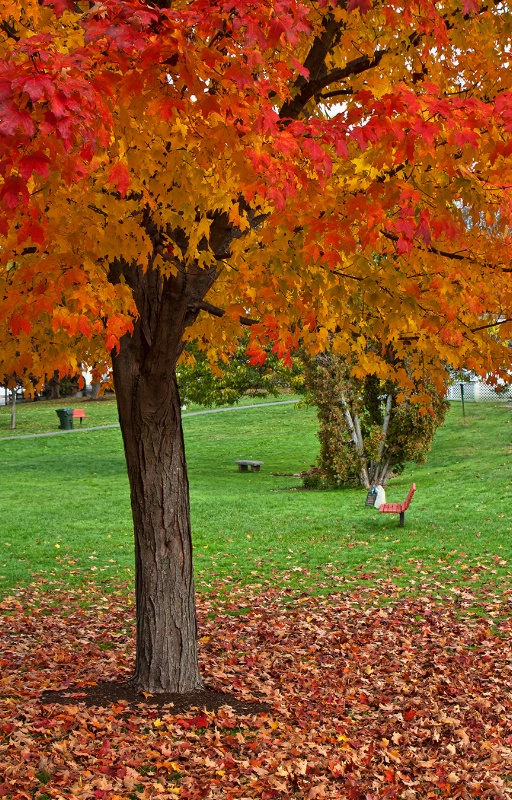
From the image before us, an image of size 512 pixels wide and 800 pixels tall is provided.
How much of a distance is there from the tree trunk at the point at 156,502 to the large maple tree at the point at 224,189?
0.05 feet

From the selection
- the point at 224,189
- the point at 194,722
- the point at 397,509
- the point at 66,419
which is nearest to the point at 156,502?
the point at 194,722

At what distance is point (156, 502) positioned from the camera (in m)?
6.77

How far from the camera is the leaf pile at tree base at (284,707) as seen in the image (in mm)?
5281

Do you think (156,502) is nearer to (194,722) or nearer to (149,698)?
(149,698)

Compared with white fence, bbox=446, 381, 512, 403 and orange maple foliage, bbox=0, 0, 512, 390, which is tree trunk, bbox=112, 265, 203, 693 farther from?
white fence, bbox=446, 381, 512, 403

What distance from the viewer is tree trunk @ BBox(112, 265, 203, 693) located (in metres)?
6.63

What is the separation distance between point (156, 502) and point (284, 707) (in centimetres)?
186

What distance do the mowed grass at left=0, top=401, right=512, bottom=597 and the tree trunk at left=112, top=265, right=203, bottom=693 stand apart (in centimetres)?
453

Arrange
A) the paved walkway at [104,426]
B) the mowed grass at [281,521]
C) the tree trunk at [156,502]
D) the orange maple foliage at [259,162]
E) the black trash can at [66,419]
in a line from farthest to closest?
the black trash can at [66,419] < the paved walkway at [104,426] < the mowed grass at [281,521] < the tree trunk at [156,502] < the orange maple foliage at [259,162]

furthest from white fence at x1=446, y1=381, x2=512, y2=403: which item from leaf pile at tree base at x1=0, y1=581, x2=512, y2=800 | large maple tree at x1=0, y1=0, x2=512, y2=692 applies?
large maple tree at x1=0, y1=0, x2=512, y2=692

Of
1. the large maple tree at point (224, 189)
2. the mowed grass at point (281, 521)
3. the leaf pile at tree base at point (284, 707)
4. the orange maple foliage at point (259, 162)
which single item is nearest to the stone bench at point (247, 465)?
the mowed grass at point (281, 521)

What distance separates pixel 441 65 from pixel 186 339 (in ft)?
10.6

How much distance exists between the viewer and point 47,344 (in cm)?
798

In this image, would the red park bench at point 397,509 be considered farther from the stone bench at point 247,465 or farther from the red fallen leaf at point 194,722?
the stone bench at point 247,465
